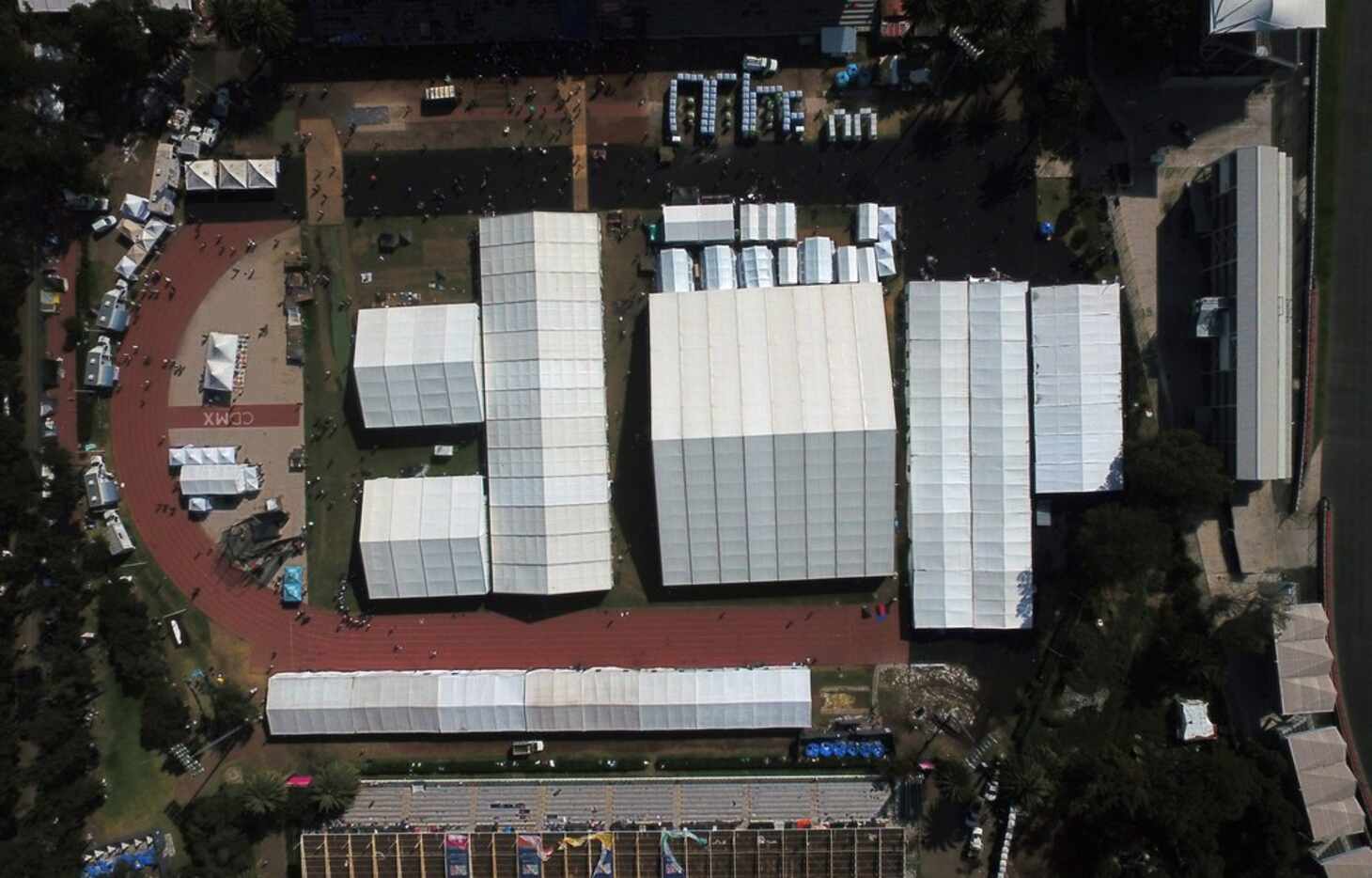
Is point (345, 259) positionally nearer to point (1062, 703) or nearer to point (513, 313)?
point (513, 313)

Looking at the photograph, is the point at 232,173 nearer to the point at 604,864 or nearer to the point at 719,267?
the point at 719,267

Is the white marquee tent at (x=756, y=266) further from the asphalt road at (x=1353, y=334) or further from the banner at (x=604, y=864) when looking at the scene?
the banner at (x=604, y=864)

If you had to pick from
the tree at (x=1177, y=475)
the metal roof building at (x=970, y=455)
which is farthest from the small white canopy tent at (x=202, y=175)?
the tree at (x=1177, y=475)

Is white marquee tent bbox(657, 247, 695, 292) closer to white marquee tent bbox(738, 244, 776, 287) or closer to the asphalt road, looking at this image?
white marquee tent bbox(738, 244, 776, 287)

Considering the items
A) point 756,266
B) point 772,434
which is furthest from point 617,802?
point 756,266

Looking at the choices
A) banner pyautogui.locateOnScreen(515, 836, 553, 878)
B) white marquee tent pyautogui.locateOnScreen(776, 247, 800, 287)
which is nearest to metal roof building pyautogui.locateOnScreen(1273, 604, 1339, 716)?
white marquee tent pyautogui.locateOnScreen(776, 247, 800, 287)

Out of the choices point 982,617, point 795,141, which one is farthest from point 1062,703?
point 795,141
